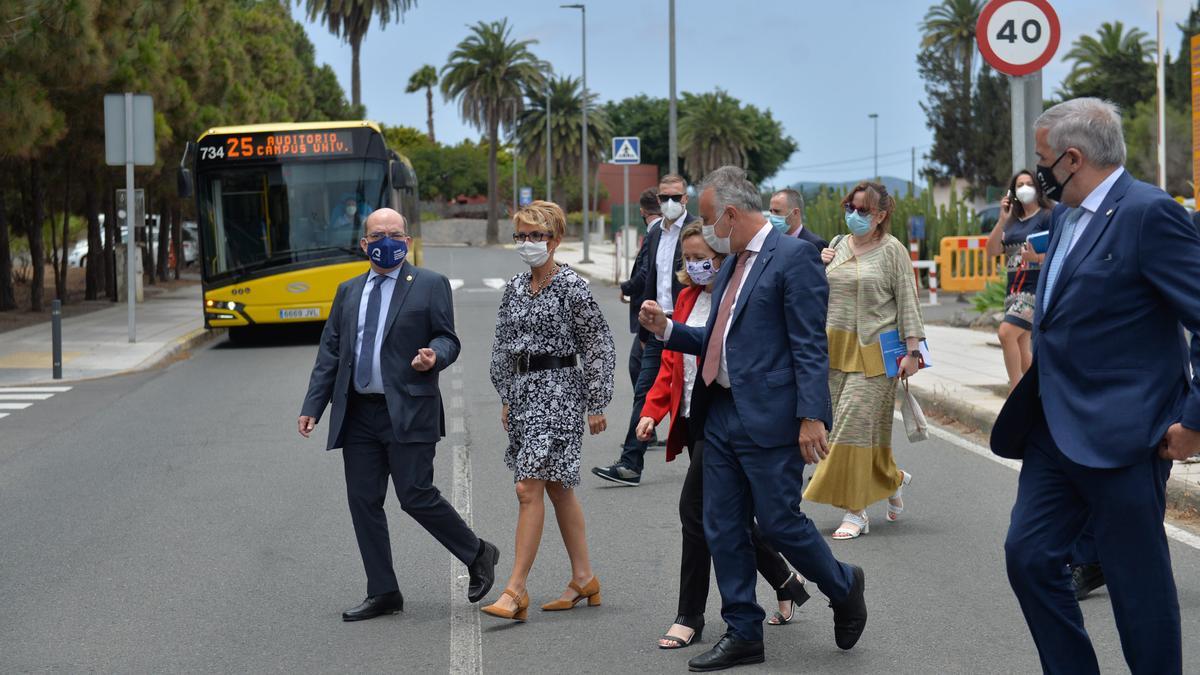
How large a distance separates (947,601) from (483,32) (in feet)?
260

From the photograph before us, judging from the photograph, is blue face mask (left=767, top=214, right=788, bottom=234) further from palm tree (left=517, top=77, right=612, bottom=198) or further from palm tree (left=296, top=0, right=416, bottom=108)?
palm tree (left=517, top=77, right=612, bottom=198)

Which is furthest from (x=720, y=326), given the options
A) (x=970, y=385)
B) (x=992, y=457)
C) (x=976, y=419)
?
(x=970, y=385)

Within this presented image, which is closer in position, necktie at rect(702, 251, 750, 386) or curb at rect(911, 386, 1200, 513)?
necktie at rect(702, 251, 750, 386)

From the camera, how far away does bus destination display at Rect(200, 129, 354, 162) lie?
21422mm

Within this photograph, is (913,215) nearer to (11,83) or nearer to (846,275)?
(11,83)

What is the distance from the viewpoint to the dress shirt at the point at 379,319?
21.0 feet

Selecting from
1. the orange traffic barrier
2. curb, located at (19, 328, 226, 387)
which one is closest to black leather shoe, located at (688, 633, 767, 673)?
curb, located at (19, 328, 226, 387)

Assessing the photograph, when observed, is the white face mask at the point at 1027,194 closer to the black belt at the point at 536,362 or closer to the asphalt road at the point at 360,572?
the asphalt road at the point at 360,572

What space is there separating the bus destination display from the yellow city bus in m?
0.01

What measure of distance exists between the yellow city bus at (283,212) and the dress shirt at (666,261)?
12.1m

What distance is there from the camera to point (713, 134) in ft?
335

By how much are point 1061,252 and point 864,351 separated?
329 centimetres

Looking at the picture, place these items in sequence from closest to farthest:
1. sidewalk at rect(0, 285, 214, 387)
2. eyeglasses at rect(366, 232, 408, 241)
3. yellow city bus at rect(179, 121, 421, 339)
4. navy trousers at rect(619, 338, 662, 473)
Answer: eyeglasses at rect(366, 232, 408, 241) → navy trousers at rect(619, 338, 662, 473) → sidewalk at rect(0, 285, 214, 387) → yellow city bus at rect(179, 121, 421, 339)

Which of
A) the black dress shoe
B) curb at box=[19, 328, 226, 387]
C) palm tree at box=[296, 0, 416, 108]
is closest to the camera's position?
the black dress shoe
